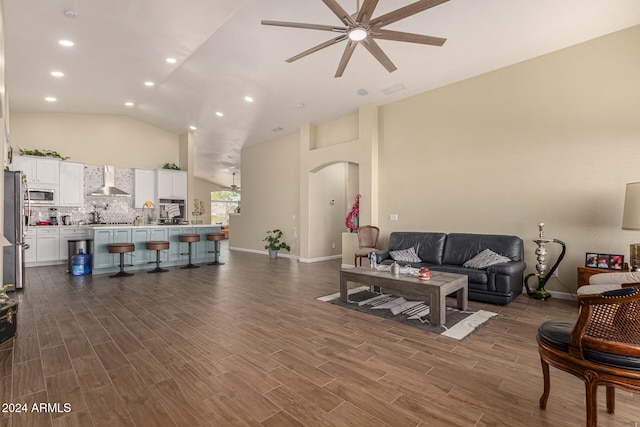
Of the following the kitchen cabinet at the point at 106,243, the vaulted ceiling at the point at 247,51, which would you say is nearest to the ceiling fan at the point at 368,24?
the vaulted ceiling at the point at 247,51

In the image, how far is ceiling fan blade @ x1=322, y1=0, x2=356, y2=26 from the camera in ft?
8.76

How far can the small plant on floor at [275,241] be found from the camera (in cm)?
881

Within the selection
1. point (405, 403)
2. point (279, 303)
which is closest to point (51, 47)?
point (279, 303)

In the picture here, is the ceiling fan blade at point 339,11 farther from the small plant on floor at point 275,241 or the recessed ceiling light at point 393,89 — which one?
the small plant on floor at point 275,241

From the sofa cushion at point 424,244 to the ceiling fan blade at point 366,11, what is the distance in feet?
12.2

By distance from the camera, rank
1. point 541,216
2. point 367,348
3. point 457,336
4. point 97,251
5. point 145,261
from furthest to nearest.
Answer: point 145,261
point 97,251
point 541,216
point 457,336
point 367,348

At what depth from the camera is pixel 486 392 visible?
81.6 inches

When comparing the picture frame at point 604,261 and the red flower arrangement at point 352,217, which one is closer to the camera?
the picture frame at point 604,261

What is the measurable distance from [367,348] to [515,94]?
4.74 m

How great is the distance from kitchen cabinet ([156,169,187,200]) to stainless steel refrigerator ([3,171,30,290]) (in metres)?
4.22

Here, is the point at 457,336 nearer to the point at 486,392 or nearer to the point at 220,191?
the point at 486,392

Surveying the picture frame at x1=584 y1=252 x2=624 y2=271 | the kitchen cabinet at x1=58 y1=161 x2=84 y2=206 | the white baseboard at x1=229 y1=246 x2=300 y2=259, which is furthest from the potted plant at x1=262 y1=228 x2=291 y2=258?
the picture frame at x1=584 y1=252 x2=624 y2=271

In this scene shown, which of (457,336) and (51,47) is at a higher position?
(51,47)

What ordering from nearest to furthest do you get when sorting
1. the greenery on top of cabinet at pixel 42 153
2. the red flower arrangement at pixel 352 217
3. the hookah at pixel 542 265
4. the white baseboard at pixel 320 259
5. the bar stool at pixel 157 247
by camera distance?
the hookah at pixel 542 265, the bar stool at pixel 157 247, the greenery on top of cabinet at pixel 42 153, the red flower arrangement at pixel 352 217, the white baseboard at pixel 320 259
